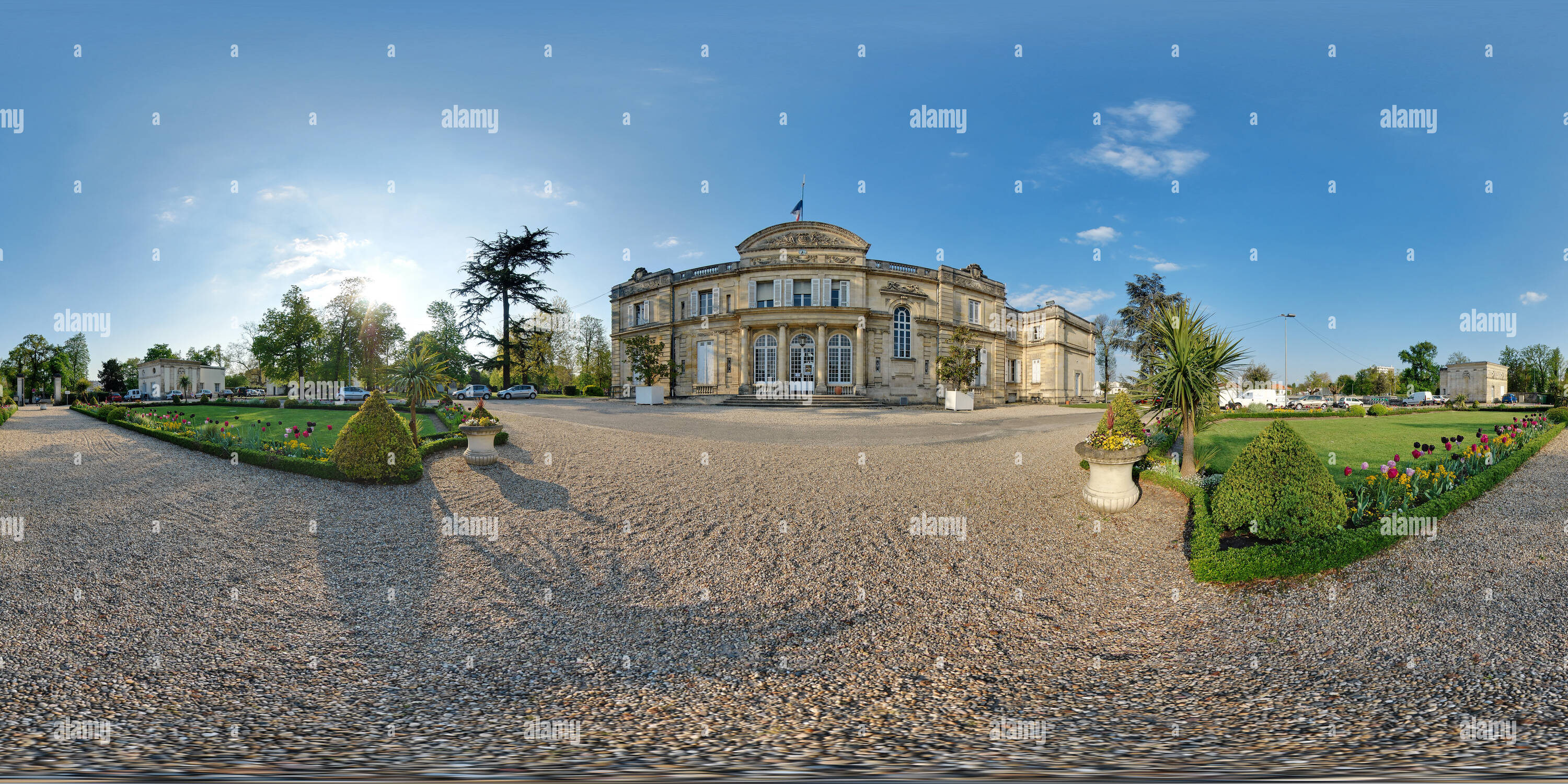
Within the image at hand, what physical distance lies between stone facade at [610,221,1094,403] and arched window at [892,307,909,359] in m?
0.08

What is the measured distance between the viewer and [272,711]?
3480 millimetres


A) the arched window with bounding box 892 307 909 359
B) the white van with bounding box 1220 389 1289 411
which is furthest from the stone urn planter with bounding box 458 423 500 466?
the white van with bounding box 1220 389 1289 411

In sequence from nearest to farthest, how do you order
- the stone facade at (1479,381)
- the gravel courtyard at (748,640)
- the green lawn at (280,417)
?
the gravel courtyard at (748,640), the green lawn at (280,417), the stone facade at (1479,381)

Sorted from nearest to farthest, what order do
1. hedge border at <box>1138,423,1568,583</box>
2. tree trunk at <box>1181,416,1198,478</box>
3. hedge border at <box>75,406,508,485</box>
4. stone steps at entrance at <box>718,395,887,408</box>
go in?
hedge border at <box>1138,423,1568,583</box> < tree trunk at <box>1181,416,1198,478</box> < hedge border at <box>75,406,508,485</box> < stone steps at entrance at <box>718,395,887,408</box>

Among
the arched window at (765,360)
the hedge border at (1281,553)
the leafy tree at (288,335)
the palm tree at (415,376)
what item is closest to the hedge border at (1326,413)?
the hedge border at (1281,553)

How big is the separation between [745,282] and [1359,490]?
1400 inches

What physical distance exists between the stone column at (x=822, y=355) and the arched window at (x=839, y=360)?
23.8 inches

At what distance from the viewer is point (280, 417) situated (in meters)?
20.4

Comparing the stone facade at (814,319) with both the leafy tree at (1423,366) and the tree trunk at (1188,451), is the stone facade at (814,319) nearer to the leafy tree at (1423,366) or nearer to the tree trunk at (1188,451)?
the tree trunk at (1188,451)

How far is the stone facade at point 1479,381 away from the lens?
54.8 meters

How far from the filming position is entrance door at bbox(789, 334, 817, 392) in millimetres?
38531

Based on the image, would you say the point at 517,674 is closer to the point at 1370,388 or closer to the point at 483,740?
the point at 483,740

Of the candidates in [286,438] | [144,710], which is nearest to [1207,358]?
[144,710]

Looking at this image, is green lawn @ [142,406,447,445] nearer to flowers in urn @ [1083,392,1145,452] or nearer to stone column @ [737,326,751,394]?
flowers in urn @ [1083,392,1145,452]
